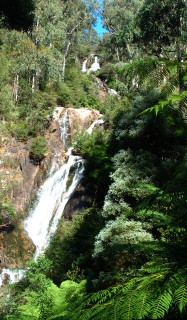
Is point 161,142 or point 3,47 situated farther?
point 3,47

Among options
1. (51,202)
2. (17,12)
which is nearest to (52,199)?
(51,202)

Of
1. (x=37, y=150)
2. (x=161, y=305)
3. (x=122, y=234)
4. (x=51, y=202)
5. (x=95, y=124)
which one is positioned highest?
(x=95, y=124)

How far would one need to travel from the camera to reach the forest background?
4.25ft

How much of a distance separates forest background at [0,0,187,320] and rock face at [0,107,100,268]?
68 centimetres

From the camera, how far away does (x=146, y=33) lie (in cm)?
2189

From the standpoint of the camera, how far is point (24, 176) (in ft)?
61.7

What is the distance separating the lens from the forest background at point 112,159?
1296 millimetres

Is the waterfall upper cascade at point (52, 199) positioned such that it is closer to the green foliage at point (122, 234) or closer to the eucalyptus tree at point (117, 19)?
the green foliage at point (122, 234)

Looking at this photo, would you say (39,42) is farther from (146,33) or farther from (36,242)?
(36,242)

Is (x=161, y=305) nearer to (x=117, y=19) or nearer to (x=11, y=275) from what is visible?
(x=11, y=275)

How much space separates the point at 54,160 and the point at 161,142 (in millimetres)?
9914

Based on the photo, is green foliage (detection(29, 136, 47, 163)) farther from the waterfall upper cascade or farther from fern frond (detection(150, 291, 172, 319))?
fern frond (detection(150, 291, 172, 319))

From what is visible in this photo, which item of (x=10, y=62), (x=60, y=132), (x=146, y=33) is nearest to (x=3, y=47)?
(x=10, y=62)

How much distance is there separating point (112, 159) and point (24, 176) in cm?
950
